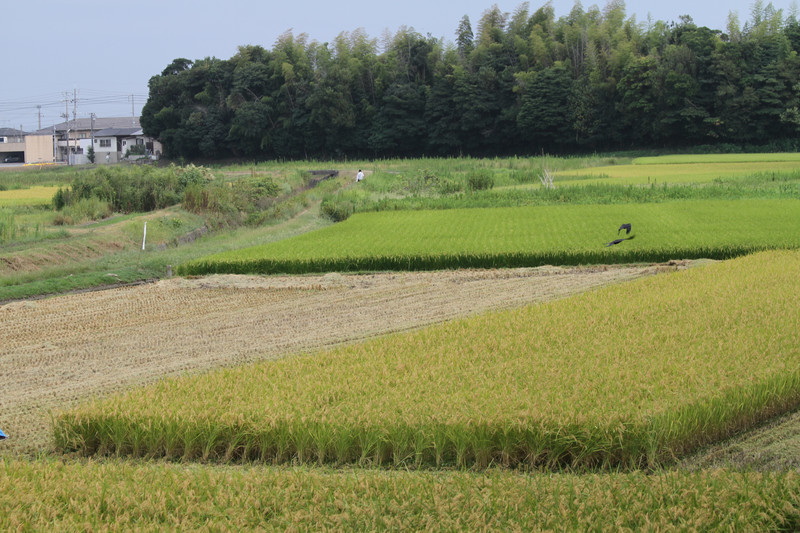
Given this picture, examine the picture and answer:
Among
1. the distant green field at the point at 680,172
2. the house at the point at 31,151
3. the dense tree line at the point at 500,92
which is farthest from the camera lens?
the house at the point at 31,151

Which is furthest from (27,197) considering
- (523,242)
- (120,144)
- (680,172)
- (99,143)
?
(99,143)

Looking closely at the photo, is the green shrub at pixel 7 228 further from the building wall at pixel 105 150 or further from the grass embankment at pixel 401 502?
the building wall at pixel 105 150

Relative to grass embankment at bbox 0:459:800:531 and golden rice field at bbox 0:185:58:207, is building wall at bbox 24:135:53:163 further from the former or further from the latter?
A: grass embankment at bbox 0:459:800:531

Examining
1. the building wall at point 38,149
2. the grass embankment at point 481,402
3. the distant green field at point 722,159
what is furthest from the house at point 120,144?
the grass embankment at point 481,402

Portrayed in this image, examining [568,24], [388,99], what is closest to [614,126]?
[568,24]

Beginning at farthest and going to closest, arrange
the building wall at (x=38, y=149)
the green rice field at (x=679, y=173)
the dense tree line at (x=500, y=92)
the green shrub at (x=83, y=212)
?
the building wall at (x=38, y=149)
the dense tree line at (x=500, y=92)
the green rice field at (x=679, y=173)
the green shrub at (x=83, y=212)

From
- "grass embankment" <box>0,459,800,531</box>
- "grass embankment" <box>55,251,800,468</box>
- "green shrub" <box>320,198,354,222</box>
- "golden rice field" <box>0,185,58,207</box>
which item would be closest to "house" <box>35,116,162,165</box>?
"golden rice field" <box>0,185,58,207</box>

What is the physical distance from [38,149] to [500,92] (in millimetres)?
52702

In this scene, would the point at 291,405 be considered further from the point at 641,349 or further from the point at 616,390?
the point at 641,349

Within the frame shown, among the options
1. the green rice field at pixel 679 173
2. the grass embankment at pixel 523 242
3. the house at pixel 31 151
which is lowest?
the grass embankment at pixel 523 242

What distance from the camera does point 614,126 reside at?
56.3 meters

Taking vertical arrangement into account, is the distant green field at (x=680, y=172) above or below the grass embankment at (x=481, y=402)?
above

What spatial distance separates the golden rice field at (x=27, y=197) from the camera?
2737 cm

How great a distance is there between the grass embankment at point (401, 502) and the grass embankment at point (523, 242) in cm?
1073
